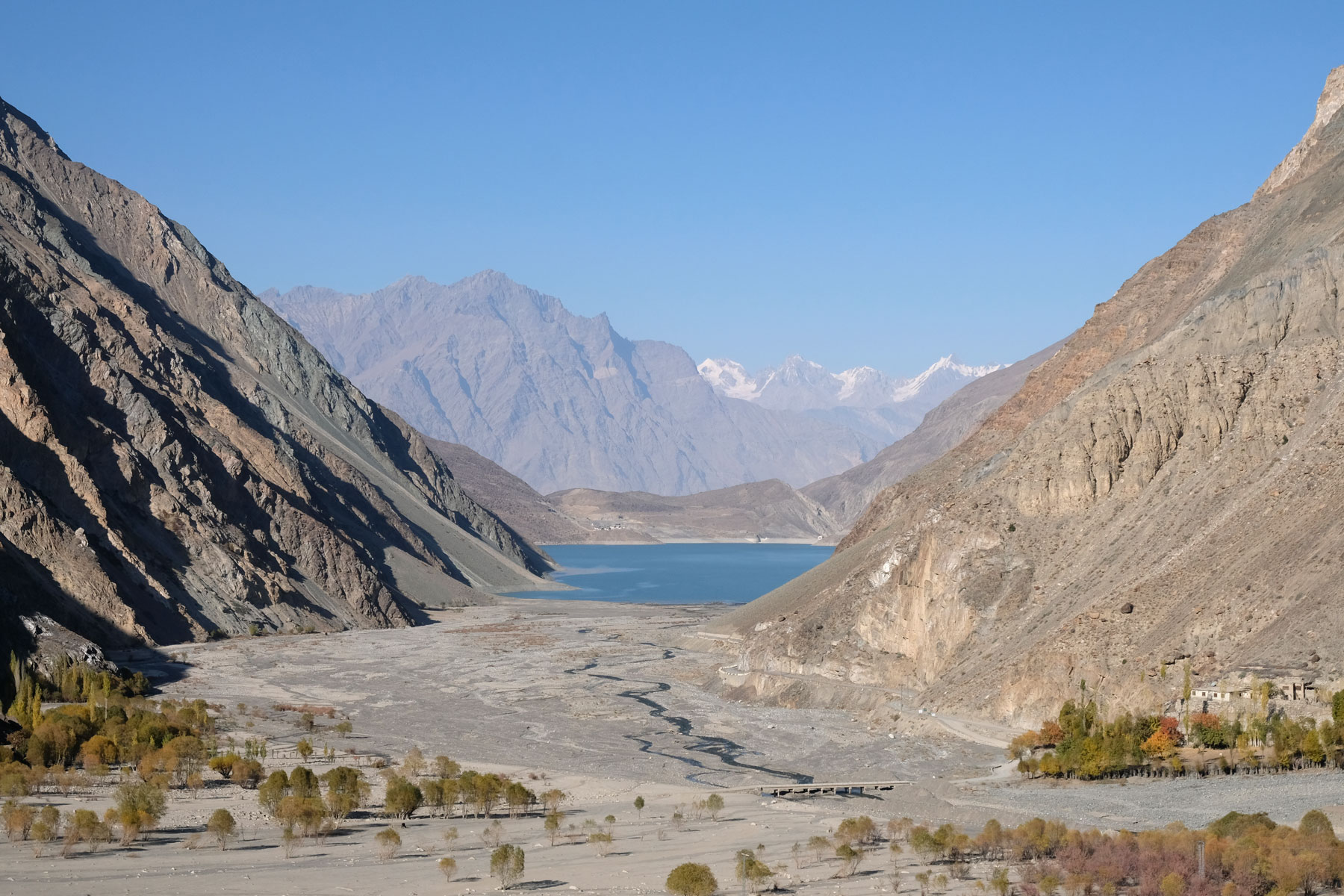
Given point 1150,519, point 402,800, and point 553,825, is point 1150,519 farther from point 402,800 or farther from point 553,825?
point 402,800

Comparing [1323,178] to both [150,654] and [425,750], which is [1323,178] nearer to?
[425,750]

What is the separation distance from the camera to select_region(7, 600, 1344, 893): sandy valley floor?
31141 mm

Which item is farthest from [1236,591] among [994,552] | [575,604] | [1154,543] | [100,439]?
[575,604]

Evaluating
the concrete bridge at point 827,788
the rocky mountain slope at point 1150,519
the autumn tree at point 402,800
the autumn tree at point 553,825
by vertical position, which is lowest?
the concrete bridge at point 827,788

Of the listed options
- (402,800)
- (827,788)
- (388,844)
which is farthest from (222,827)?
(827,788)

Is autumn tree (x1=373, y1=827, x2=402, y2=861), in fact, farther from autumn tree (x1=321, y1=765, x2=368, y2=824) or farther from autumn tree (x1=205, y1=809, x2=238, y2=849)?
autumn tree (x1=321, y1=765, x2=368, y2=824)

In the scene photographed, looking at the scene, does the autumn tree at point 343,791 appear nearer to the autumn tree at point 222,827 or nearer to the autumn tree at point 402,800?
the autumn tree at point 402,800

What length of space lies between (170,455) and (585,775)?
63128mm

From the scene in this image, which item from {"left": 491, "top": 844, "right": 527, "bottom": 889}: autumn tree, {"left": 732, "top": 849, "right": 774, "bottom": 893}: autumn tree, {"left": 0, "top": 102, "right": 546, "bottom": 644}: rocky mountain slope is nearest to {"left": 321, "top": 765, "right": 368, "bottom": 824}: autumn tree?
{"left": 491, "top": 844, "right": 527, "bottom": 889}: autumn tree

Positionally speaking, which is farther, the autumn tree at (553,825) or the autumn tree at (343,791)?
the autumn tree at (343,791)

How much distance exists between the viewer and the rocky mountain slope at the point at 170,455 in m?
82.8

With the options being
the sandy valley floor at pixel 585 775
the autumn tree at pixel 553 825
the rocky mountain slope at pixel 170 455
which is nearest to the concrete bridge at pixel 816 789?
the sandy valley floor at pixel 585 775

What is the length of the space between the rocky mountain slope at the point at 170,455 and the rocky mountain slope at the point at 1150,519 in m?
38.6

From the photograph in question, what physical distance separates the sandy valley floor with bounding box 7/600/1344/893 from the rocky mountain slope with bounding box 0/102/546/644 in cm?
793
